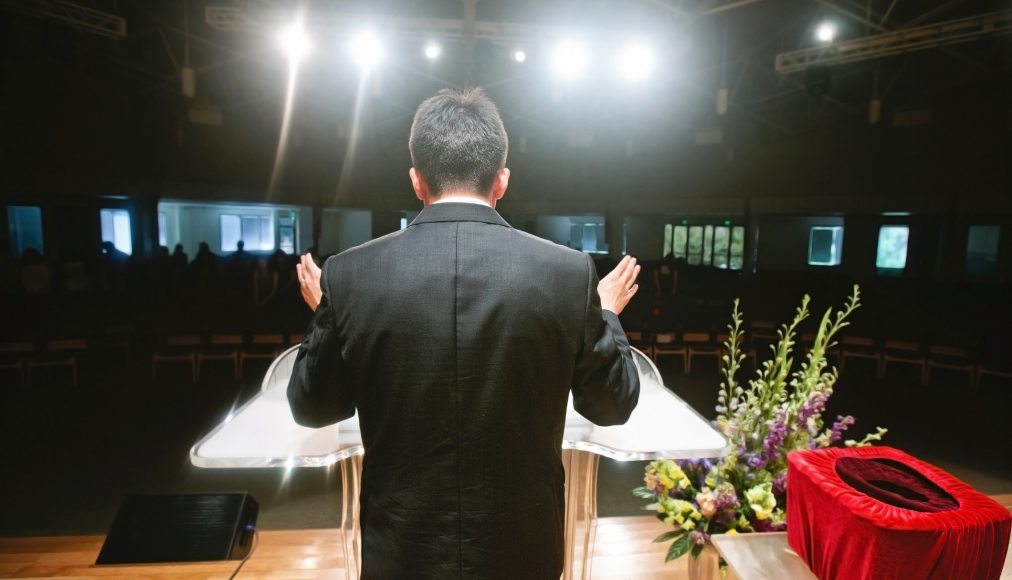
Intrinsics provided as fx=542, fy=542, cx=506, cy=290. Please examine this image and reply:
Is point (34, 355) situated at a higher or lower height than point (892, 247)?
lower

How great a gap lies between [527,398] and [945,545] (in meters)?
0.92

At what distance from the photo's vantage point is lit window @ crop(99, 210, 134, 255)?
7.71m

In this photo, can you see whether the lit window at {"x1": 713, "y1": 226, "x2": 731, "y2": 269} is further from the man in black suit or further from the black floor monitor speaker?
the man in black suit

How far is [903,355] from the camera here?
6.28 meters

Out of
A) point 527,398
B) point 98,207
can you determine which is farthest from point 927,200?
point 98,207

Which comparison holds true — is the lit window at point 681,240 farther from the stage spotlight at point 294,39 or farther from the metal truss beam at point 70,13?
the metal truss beam at point 70,13

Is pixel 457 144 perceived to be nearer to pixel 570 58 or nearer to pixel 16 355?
pixel 570 58

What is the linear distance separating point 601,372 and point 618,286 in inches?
9.6

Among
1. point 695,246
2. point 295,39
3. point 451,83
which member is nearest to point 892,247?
point 695,246

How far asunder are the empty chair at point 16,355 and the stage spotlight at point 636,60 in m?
6.73

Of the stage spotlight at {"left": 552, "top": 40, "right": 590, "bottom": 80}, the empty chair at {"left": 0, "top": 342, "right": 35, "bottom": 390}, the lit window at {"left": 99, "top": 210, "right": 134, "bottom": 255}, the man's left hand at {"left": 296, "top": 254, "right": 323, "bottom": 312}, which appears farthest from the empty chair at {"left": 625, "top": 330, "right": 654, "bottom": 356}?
the lit window at {"left": 99, "top": 210, "right": 134, "bottom": 255}

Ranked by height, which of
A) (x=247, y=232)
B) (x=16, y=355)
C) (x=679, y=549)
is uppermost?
(x=247, y=232)

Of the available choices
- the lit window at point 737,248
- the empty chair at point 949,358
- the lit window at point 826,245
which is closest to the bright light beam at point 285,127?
the lit window at point 737,248

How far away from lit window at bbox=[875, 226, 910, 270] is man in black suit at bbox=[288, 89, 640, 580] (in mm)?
10152
